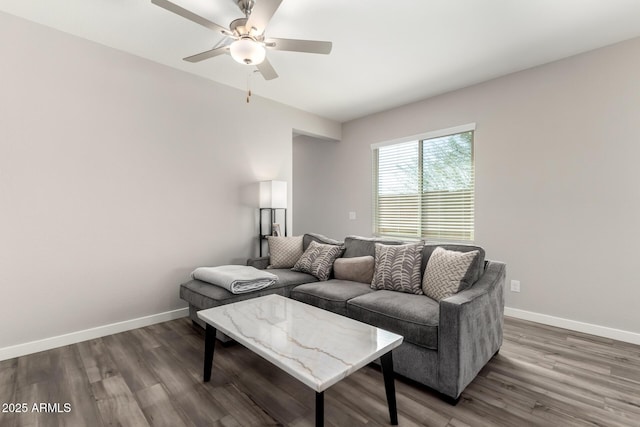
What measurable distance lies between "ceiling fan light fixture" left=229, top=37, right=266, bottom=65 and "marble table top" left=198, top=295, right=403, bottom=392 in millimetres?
1721

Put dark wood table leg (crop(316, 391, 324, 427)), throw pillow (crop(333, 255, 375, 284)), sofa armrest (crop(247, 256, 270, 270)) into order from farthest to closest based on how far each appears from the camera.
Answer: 1. sofa armrest (crop(247, 256, 270, 270))
2. throw pillow (crop(333, 255, 375, 284))
3. dark wood table leg (crop(316, 391, 324, 427))

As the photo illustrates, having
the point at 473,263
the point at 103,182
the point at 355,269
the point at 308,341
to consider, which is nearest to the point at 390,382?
the point at 308,341

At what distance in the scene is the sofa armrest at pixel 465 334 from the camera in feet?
5.77

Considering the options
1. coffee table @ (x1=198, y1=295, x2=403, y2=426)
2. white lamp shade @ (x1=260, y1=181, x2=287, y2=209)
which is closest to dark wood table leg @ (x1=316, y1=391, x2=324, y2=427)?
coffee table @ (x1=198, y1=295, x2=403, y2=426)

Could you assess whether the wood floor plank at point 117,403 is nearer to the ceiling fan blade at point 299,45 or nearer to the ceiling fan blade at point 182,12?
the ceiling fan blade at point 182,12

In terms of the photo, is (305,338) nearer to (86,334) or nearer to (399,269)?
(399,269)

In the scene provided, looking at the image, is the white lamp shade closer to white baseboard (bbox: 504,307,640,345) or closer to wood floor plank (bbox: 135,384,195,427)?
wood floor plank (bbox: 135,384,195,427)

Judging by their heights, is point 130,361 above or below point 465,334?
below

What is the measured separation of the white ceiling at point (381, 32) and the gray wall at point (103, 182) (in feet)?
1.00

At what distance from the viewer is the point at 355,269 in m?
2.98

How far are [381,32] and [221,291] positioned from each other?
8.52 feet

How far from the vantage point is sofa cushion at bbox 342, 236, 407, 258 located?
3104mm

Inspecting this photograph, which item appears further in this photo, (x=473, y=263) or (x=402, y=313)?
(x=473, y=263)

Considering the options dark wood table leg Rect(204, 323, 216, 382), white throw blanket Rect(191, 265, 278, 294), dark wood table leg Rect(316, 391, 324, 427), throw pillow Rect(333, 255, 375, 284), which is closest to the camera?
dark wood table leg Rect(316, 391, 324, 427)
